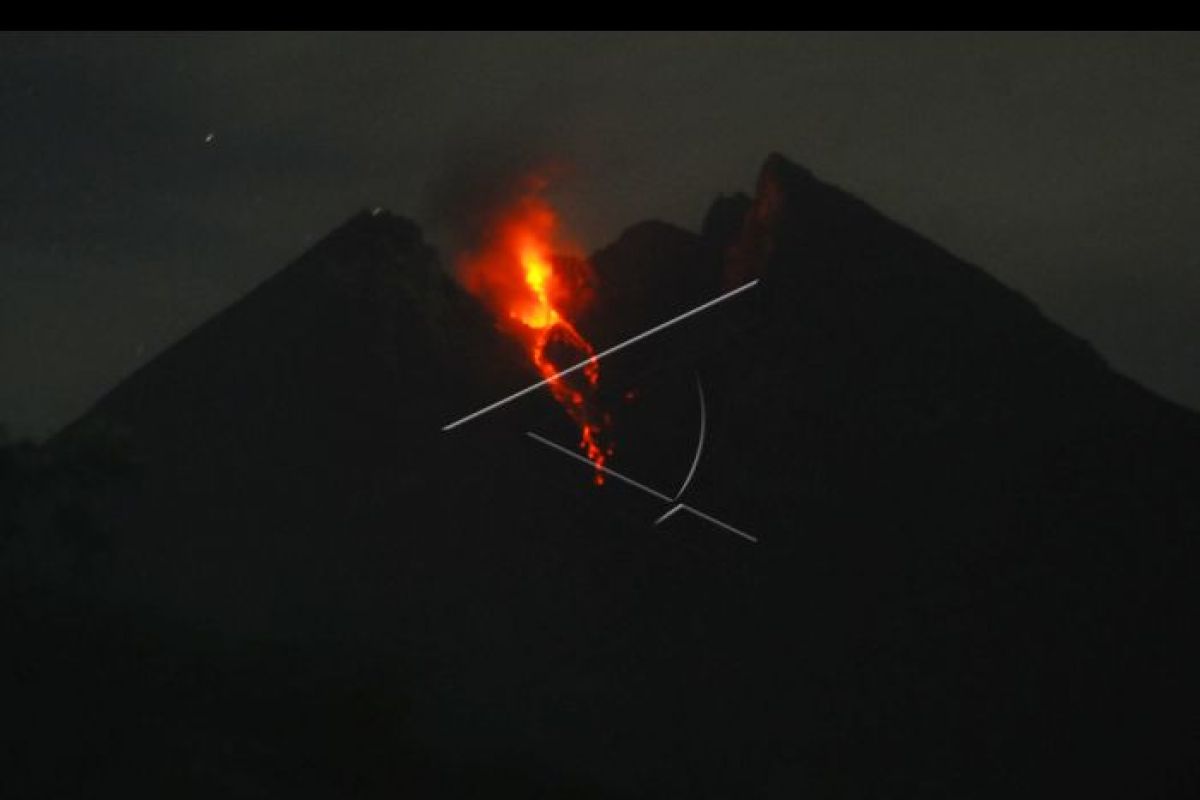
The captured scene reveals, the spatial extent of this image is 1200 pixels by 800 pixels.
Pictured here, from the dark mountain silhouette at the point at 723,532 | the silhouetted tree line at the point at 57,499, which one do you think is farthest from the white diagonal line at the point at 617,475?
the silhouetted tree line at the point at 57,499

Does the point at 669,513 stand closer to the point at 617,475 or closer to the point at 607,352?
the point at 617,475

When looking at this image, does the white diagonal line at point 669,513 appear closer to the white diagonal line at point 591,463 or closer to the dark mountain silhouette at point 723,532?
the dark mountain silhouette at point 723,532

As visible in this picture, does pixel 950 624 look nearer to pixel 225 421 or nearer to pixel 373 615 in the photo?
pixel 373 615

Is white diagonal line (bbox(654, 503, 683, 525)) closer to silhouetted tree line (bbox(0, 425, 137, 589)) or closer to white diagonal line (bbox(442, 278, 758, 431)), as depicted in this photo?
white diagonal line (bbox(442, 278, 758, 431))

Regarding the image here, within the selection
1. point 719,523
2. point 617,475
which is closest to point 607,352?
point 617,475

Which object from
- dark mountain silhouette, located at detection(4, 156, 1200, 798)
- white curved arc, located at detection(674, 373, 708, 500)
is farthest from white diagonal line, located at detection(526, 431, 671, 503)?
white curved arc, located at detection(674, 373, 708, 500)

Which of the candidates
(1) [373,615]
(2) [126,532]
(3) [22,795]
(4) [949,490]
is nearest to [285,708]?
(3) [22,795]
